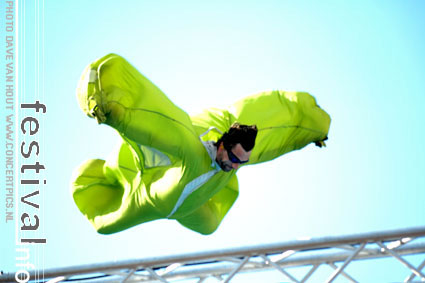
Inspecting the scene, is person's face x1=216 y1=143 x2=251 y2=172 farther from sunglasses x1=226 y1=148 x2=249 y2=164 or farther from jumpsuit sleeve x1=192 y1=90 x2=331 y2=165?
jumpsuit sleeve x1=192 y1=90 x2=331 y2=165

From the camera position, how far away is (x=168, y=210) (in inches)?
172

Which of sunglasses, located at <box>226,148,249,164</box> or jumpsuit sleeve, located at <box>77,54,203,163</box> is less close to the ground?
jumpsuit sleeve, located at <box>77,54,203,163</box>

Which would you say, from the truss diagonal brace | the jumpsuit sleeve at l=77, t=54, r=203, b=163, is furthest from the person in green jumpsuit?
the truss diagonal brace

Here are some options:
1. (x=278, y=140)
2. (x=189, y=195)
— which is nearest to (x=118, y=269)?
(x=189, y=195)

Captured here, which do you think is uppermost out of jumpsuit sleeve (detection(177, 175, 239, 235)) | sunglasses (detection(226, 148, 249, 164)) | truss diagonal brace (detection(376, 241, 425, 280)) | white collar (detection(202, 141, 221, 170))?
white collar (detection(202, 141, 221, 170))

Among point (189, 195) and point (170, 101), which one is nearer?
point (170, 101)

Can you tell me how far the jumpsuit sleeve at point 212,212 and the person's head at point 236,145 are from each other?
790 mm

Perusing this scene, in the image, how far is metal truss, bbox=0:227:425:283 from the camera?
490 centimetres

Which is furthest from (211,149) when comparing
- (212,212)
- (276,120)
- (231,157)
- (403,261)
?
(403,261)

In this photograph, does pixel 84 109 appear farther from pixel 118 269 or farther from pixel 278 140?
pixel 118 269

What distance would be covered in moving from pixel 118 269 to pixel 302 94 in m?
1.64

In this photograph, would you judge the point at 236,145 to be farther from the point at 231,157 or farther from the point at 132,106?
the point at 132,106

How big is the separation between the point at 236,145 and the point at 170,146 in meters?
0.34

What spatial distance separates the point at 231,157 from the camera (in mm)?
4039
